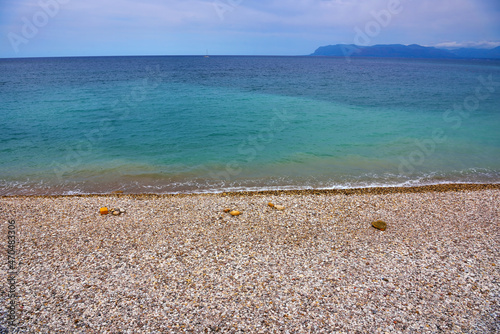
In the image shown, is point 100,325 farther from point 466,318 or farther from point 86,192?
point 86,192

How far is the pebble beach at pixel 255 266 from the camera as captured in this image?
22.4 ft

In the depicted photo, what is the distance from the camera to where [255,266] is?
8656 mm

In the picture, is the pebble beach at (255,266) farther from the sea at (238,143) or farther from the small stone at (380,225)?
the sea at (238,143)

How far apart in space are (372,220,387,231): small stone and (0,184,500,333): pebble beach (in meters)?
0.30

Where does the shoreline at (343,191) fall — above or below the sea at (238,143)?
below

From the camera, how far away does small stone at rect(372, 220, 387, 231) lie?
1085 centimetres

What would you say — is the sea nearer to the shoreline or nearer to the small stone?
the shoreline

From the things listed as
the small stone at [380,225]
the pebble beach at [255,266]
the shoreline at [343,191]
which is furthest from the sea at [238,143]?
the small stone at [380,225]

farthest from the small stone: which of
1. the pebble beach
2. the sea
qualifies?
the sea

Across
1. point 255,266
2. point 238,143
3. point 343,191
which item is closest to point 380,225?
point 343,191

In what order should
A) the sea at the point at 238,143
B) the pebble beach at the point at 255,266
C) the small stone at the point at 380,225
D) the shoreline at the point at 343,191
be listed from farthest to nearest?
the sea at the point at 238,143 < the shoreline at the point at 343,191 < the small stone at the point at 380,225 < the pebble beach at the point at 255,266

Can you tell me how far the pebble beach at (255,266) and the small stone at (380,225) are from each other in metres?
0.30

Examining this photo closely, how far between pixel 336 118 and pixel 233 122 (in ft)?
38.9

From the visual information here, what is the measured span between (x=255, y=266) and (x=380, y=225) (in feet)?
18.5
